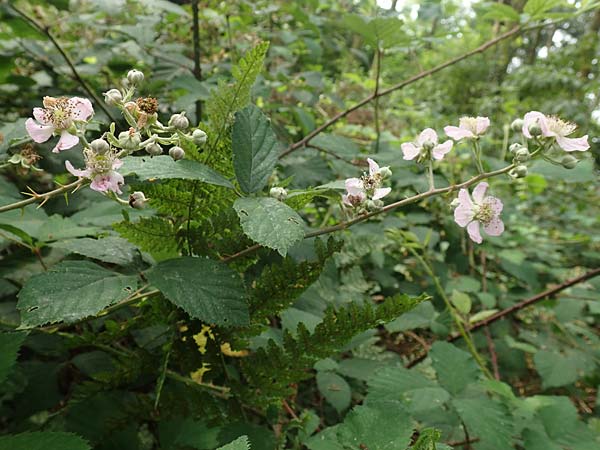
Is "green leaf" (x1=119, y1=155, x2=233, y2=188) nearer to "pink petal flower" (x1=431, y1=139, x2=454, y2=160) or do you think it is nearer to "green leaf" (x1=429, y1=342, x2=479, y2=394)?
"pink petal flower" (x1=431, y1=139, x2=454, y2=160)

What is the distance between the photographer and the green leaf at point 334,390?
89cm

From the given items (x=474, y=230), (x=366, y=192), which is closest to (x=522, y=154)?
(x=474, y=230)

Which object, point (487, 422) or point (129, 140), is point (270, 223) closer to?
point (129, 140)

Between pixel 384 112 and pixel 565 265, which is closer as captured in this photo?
pixel 565 265

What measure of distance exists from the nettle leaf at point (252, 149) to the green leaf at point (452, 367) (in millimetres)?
577

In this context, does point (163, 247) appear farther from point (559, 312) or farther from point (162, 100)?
point (559, 312)

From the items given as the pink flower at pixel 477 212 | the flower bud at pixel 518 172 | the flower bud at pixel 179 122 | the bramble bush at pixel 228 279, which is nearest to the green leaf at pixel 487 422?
the bramble bush at pixel 228 279

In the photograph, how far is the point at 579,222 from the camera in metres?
2.84

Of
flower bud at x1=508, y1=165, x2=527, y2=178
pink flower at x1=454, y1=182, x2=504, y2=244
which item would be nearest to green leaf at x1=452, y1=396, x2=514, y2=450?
pink flower at x1=454, y1=182, x2=504, y2=244

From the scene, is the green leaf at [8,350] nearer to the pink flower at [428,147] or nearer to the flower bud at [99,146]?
the flower bud at [99,146]

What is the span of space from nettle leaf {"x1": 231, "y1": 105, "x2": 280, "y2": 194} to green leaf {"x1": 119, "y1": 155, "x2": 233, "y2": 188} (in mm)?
44

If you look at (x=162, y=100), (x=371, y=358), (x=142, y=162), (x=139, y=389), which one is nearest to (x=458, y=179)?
(x=371, y=358)

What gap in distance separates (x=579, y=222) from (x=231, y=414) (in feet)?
9.49

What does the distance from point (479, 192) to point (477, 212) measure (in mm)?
32
